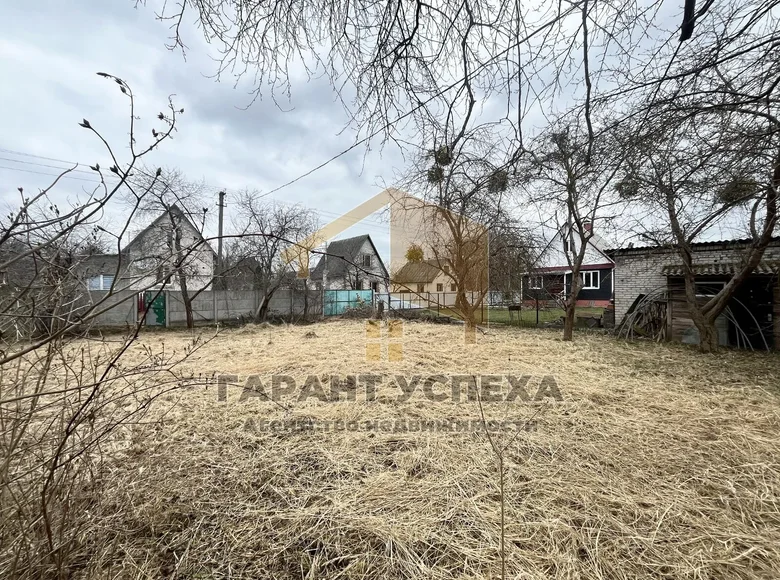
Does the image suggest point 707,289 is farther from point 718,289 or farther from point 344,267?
point 344,267

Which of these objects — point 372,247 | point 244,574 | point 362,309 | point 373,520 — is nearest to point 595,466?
point 373,520

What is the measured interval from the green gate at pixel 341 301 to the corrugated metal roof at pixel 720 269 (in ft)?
29.9

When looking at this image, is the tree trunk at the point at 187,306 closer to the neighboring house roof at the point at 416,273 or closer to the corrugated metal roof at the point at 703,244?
the neighboring house roof at the point at 416,273

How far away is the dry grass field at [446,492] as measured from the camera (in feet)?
3.73

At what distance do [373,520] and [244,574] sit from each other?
49cm

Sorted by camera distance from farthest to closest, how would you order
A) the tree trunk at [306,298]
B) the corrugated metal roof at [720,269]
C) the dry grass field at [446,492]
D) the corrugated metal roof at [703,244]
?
the tree trunk at [306,298]
the corrugated metal roof at [703,244]
the corrugated metal roof at [720,269]
the dry grass field at [446,492]

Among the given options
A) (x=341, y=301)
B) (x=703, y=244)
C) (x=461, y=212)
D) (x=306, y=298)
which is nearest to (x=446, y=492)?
(x=461, y=212)

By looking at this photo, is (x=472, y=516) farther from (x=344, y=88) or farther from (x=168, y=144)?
(x=344, y=88)

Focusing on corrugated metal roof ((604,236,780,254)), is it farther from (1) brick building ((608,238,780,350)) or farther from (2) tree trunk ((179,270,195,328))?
(2) tree trunk ((179,270,195,328))

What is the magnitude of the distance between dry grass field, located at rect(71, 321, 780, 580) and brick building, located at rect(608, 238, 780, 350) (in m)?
3.98

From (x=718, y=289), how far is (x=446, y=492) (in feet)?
24.8

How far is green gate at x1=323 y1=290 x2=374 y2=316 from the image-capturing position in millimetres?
12578

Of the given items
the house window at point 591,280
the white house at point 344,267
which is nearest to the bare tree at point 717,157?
the white house at point 344,267

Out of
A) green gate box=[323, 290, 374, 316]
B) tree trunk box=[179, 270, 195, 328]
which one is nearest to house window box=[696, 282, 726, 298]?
green gate box=[323, 290, 374, 316]
